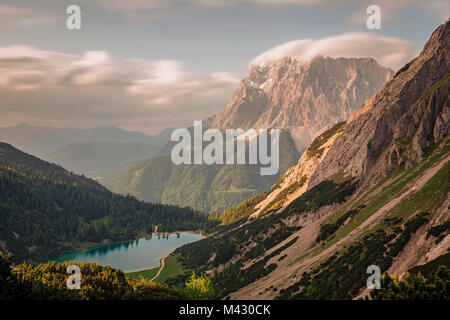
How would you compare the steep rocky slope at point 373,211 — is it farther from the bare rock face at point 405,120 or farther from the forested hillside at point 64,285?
the forested hillside at point 64,285

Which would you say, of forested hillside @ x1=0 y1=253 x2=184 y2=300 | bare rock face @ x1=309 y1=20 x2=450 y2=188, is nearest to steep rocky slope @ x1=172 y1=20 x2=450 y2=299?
bare rock face @ x1=309 y1=20 x2=450 y2=188

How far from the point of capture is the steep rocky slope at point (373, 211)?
9350 centimetres

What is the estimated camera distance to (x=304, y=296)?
97.6 metres

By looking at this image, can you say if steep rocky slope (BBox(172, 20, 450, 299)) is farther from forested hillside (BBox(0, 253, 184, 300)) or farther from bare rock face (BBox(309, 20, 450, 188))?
forested hillside (BBox(0, 253, 184, 300))

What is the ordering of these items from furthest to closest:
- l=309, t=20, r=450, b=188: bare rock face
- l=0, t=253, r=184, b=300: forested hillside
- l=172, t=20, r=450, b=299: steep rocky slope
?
l=309, t=20, r=450, b=188: bare rock face → l=172, t=20, r=450, b=299: steep rocky slope → l=0, t=253, r=184, b=300: forested hillside

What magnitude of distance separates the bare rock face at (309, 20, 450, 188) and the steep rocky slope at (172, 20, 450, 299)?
428mm

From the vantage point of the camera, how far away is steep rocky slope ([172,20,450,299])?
9350 cm

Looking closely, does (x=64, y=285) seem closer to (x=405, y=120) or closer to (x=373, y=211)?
(x=373, y=211)

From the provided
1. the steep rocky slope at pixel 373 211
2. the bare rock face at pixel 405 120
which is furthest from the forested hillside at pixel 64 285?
the bare rock face at pixel 405 120

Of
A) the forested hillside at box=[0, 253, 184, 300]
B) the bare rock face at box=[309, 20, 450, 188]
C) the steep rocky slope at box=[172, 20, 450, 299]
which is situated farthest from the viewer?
the bare rock face at box=[309, 20, 450, 188]

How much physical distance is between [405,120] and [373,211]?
55.4 m
